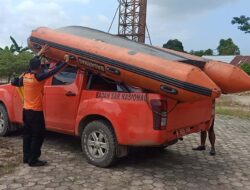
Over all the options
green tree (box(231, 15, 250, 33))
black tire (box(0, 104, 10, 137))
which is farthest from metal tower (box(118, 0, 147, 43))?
black tire (box(0, 104, 10, 137))

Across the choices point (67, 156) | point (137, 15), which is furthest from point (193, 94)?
point (137, 15)

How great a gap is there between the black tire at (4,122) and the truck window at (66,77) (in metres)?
1.49

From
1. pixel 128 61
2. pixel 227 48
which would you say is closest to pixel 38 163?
pixel 128 61

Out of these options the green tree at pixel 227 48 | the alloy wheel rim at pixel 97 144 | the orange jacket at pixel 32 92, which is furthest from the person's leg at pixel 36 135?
the green tree at pixel 227 48

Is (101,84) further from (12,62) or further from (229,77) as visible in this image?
(12,62)

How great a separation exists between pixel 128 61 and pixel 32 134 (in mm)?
1860

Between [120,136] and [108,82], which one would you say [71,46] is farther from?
[120,136]

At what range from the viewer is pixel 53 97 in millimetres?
7266

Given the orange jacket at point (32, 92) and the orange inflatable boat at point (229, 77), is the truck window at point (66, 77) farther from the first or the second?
the orange inflatable boat at point (229, 77)

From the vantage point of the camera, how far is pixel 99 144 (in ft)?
21.4

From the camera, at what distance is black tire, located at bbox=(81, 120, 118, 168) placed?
6.34 m

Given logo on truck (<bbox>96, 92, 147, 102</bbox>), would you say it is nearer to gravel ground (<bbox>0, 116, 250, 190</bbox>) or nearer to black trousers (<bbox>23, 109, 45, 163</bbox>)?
black trousers (<bbox>23, 109, 45, 163</bbox>)

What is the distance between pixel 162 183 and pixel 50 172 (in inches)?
63.6

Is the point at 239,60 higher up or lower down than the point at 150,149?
higher up
